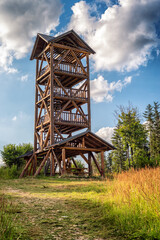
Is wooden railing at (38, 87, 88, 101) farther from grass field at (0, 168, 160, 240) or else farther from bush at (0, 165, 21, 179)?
grass field at (0, 168, 160, 240)

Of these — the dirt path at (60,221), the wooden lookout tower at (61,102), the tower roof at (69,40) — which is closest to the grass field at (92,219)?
the dirt path at (60,221)

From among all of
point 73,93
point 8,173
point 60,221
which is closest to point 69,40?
point 73,93

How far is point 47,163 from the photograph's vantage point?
81.2 ft

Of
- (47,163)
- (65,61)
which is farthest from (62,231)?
(65,61)

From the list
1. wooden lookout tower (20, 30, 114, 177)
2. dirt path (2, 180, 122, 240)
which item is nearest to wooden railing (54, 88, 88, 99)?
wooden lookout tower (20, 30, 114, 177)

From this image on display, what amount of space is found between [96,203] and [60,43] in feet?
77.9

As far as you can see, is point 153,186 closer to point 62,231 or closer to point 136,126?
point 62,231

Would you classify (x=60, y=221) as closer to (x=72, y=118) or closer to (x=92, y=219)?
(x=92, y=219)

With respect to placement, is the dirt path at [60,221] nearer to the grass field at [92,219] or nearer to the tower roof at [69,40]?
the grass field at [92,219]

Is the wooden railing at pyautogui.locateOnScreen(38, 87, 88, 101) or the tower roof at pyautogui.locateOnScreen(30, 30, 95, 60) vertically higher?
the tower roof at pyautogui.locateOnScreen(30, 30, 95, 60)

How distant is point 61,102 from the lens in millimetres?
27391

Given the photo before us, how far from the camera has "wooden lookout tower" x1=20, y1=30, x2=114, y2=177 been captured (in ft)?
80.5

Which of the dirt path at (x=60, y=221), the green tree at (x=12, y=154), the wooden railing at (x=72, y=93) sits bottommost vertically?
the dirt path at (x=60, y=221)

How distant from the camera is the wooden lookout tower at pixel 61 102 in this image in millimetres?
24547
